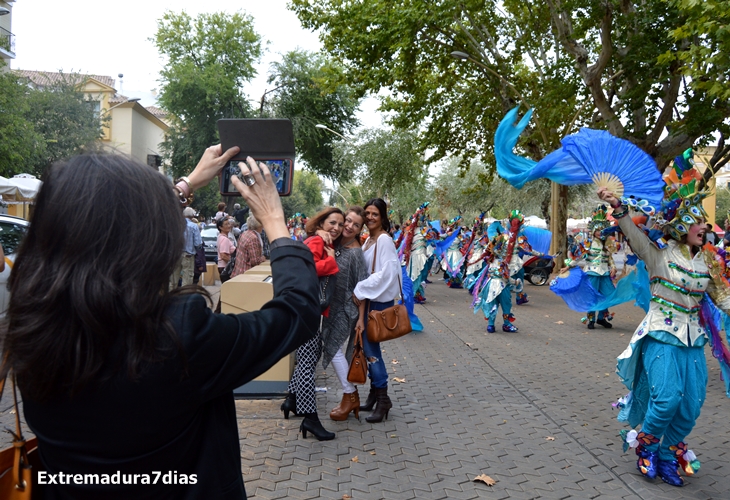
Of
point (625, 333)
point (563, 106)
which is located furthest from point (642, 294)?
point (563, 106)

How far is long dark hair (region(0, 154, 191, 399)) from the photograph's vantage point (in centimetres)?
134

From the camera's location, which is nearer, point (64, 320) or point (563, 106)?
point (64, 320)

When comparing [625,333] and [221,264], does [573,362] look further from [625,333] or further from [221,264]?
[221,264]

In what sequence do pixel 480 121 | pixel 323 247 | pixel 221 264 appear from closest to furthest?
pixel 323 247 → pixel 221 264 → pixel 480 121

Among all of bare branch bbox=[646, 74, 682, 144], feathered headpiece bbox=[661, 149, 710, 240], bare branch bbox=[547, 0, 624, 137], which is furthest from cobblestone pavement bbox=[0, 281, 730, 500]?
bare branch bbox=[646, 74, 682, 144]

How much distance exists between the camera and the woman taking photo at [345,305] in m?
5.59

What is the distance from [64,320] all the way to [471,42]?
60.3 feet

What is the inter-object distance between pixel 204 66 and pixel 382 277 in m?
35.0

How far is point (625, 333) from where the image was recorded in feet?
37.7

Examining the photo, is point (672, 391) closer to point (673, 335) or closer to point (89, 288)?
point (673, 335)

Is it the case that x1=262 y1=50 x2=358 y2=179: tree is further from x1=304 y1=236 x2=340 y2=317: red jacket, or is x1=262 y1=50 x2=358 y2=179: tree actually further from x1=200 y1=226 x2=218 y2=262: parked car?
x1=304 y1=236 x2=340 y2=317: red jacket

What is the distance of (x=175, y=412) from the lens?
56.2 inches

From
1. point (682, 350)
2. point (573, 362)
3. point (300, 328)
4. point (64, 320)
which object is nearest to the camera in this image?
point (64, 320)

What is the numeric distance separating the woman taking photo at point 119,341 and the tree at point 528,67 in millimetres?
10560
